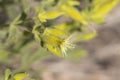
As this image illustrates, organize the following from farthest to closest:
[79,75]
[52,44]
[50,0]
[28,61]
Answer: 1. [79,75]
2. [28,61]
3. [50,0]
4. [52,44]

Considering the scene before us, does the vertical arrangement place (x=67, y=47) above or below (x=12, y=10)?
below

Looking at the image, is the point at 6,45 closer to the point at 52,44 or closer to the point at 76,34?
the point at 76,34

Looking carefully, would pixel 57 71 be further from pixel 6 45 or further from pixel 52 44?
pixel 52 44

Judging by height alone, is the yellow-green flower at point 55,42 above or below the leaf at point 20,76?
above

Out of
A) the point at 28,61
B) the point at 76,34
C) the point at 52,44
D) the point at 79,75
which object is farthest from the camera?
the point at 79,75

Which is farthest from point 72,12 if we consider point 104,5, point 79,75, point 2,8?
point 79,75

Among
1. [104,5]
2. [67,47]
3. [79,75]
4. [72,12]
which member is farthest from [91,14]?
[79,75]

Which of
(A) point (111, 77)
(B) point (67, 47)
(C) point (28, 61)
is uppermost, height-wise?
(A) point (111, 77)

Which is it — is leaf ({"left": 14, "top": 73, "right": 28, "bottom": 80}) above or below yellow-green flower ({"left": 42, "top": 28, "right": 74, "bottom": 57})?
below

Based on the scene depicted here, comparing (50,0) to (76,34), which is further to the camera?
(76,34)
